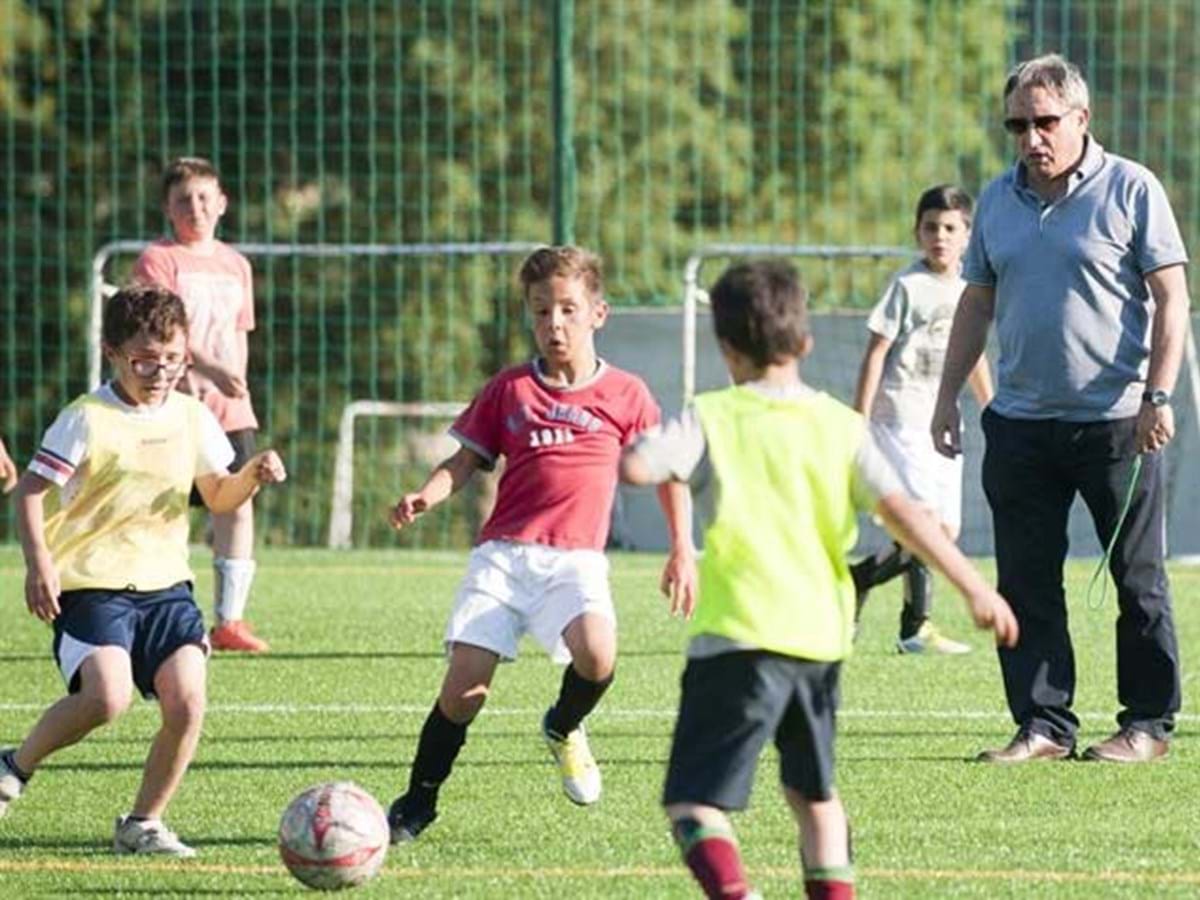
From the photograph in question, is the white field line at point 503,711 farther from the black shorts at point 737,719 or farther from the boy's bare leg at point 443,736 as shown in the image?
the black shorts at point 737,719

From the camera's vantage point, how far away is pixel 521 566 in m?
8.24

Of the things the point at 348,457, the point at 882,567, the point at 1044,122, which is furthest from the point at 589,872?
the point at 348,457

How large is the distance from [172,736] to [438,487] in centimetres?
94

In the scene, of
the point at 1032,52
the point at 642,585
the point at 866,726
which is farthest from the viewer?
the point at 1032,52

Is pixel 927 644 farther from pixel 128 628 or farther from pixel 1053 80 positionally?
pixel 128 628

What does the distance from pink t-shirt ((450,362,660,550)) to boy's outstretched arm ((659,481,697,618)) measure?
0.66 feet

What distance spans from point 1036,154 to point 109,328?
2873 mm

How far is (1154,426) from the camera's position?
30.1ft

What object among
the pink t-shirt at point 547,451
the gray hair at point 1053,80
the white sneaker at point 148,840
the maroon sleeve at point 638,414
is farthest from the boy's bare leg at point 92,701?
the gray hair at point 1053,80

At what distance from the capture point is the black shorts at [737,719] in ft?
20.3

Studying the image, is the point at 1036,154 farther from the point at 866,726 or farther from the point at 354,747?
the point at 354,747

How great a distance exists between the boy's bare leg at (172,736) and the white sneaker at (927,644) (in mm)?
5424

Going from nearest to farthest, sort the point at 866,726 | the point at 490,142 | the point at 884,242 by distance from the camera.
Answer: the point at 866,726 → the point at 490,142 → the point at 884,242

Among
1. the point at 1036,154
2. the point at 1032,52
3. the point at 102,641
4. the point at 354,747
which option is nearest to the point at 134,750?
the point at 354,747
